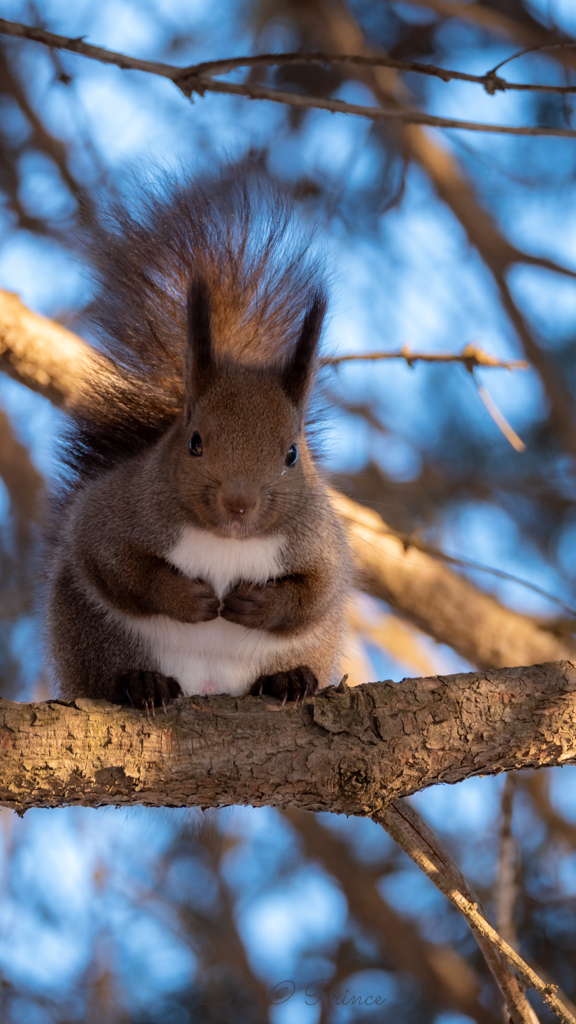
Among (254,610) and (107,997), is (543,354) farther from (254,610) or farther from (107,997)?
(107,997)

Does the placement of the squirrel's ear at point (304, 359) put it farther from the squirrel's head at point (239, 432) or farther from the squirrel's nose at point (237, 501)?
the squirrel's nose at point (237, 501)

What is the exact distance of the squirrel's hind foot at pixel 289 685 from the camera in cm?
215

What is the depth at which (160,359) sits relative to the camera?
2.53 m

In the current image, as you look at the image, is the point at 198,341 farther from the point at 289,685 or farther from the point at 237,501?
the point at 289,685

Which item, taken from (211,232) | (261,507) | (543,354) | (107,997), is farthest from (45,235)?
(107,997)

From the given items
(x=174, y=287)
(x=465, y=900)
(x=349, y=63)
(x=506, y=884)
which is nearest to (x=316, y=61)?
(x=349, y=63)

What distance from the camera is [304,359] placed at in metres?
2.27

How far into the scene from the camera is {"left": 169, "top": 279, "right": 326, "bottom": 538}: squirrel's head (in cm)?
205

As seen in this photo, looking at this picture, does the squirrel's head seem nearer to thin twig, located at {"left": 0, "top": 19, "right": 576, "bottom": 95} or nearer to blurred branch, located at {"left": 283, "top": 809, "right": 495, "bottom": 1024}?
thin twig, located at {"left": 0, "top": 19, "right": 576, "bottom": 95}

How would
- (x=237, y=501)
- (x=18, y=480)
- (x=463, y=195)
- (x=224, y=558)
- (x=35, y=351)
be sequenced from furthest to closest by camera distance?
(x=463, y=195) < (x=18, y=480) < (x=35, y=351) < (x=224, y=558) < (x=237, y=501)

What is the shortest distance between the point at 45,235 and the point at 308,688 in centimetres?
290

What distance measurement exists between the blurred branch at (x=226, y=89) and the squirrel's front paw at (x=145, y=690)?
1.17 m

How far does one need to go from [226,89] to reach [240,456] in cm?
80

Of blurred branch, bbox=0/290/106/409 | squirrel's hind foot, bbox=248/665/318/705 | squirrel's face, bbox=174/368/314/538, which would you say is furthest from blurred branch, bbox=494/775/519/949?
blurred branch, bbox=0/290/106/409
